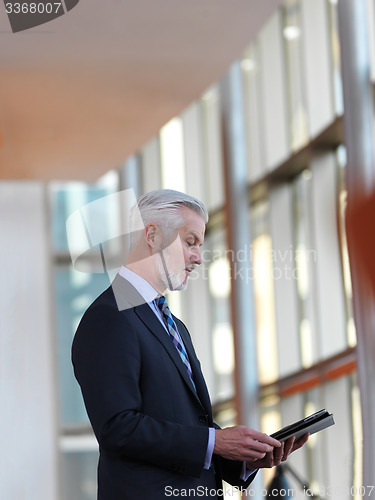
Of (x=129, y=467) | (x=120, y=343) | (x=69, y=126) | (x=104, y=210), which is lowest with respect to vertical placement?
(x=129, y=467)

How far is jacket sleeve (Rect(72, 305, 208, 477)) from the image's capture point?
6.92 feet

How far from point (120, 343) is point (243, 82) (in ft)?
21.6

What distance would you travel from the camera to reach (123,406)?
83.2 inches

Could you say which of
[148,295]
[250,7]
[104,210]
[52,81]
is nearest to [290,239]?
[250,7]

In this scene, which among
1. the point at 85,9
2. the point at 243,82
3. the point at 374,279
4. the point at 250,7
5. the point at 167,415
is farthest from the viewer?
the point at 243,82

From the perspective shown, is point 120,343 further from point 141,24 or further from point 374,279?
point 141,24

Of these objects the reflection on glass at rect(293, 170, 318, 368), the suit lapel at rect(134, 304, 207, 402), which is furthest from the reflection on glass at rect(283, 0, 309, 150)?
the suit lapel at rect(134, 304, 207, 402)

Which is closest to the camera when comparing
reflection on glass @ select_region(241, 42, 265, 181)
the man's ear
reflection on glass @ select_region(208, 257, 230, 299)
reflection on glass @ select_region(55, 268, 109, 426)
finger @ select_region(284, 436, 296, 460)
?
finger @ select_region(284, 436, 296, 460)

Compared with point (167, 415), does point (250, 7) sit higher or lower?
higher

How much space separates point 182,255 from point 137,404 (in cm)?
37

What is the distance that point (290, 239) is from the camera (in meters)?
7.82

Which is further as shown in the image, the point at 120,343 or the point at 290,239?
the point at 290,239

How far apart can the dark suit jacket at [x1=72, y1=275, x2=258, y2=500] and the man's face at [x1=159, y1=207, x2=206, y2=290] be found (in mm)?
87

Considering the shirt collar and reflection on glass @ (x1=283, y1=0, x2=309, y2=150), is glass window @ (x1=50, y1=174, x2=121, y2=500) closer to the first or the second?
reflection on glass @ (x1=283, y1=0, x2=309, y2=150)
